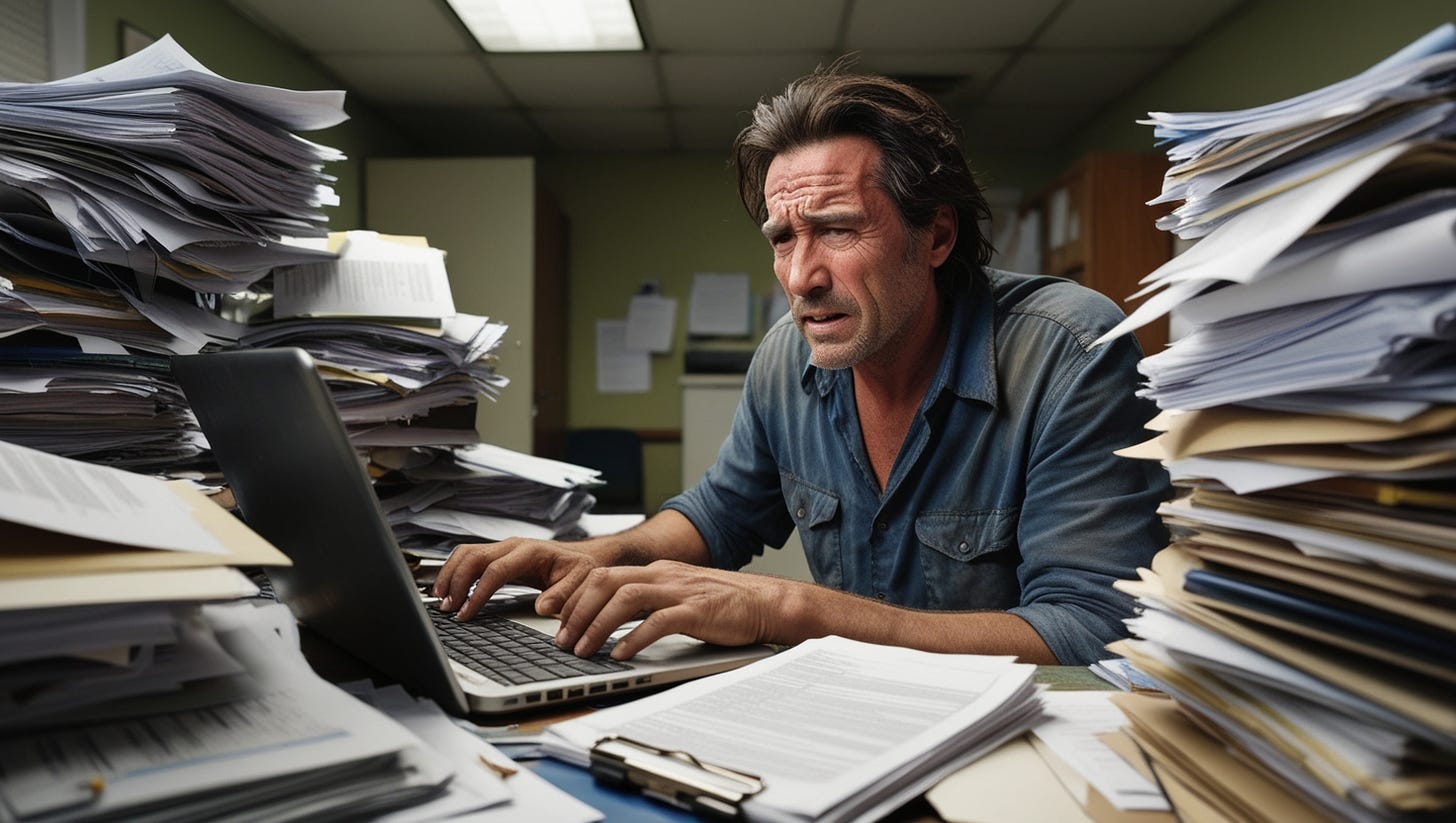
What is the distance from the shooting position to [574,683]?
625mm

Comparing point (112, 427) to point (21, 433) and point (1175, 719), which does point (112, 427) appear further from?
point (1175, 719)

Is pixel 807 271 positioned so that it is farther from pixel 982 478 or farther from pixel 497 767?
pixel 497 767

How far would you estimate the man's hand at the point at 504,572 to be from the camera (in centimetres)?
82

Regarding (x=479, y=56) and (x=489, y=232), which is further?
(x=489, y=232)

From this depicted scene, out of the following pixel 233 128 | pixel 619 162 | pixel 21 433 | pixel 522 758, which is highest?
pixel 619 162

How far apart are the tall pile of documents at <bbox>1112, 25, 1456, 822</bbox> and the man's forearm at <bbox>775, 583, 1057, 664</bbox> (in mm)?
291

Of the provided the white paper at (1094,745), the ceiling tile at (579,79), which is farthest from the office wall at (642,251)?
the white paper at (1094,745)

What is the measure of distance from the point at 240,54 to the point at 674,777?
3660 millimetres

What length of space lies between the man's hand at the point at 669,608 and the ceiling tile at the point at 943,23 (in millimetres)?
2968

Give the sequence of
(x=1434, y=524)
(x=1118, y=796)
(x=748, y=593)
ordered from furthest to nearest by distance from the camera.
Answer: (x=748, y=593) → (x=1118, y=796) → (x=1434, y=524)

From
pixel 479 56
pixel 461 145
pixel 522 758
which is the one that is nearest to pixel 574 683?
pixel 522 758

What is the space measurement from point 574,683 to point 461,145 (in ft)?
16.1

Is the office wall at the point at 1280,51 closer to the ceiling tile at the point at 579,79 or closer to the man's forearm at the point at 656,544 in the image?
the ceiling tile at the point at 579,79

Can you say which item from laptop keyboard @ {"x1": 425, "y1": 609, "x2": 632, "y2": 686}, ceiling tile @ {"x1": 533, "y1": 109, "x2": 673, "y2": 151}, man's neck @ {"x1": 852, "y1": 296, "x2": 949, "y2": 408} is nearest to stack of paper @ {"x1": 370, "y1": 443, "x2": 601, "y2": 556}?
laptop keyboard @ {"x1": 425, "y1": 609, "x2": 632, "y2": 686}
